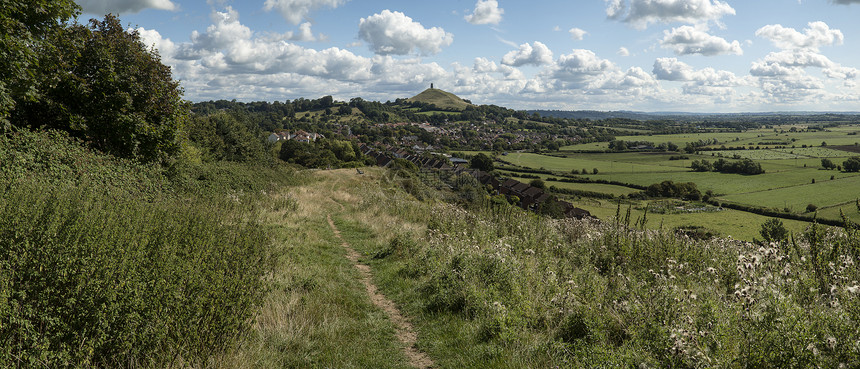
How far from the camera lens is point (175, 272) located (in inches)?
161

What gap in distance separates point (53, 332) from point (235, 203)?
10053 mm

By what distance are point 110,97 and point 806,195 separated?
92973 millimetres

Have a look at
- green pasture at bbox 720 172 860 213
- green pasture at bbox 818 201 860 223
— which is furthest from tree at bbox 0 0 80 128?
green pasture at bbox 720 172 860 213

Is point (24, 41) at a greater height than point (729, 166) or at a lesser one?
greater

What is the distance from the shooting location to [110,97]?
11.8 m

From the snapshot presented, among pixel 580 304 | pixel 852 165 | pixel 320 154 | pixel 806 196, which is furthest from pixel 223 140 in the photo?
pixel 852 165

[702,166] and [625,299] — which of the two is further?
[702,166]

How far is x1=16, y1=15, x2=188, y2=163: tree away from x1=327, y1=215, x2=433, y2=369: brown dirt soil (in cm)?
805

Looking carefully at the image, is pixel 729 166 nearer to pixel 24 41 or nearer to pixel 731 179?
pixel 731 179

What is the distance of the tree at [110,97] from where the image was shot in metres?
11.1

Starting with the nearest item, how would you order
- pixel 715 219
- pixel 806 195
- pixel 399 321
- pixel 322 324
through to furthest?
pixel 322 324 < pixel 399 321 < pixel 715 219 < pixel 806 195

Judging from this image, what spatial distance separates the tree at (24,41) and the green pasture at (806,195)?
79620 millimetres

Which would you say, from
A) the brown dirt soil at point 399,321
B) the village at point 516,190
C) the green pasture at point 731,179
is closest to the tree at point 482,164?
the village at point 516,190

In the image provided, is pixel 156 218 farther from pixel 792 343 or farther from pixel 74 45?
pixel 74 45
